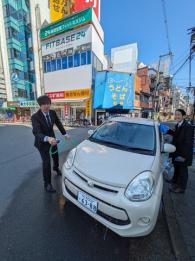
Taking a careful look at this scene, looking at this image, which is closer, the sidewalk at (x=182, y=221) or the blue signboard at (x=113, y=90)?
the sidewalk at (x=182, y=221)

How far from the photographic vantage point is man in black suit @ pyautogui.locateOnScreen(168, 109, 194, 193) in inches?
114

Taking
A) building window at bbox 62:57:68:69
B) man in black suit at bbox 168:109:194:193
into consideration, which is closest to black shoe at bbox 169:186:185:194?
man in black suit at bbox 168:109:194:193

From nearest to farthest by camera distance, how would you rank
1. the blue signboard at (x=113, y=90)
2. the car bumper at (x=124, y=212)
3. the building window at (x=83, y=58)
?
the car bumper at (x=124, y=212) → the blue signboard at (x=113, y=90) → the building window at (x=83, y=58)

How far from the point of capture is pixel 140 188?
1.69 meters

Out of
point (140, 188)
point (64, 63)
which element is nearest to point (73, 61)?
point (64, 63)

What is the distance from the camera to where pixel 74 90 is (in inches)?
778

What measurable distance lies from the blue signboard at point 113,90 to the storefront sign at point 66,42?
201 inches

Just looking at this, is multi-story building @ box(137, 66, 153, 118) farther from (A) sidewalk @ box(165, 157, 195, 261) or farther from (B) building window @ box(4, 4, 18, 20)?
(B) building window @ box(4, 4, 18, 20)

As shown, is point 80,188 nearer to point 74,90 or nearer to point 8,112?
point 74,90

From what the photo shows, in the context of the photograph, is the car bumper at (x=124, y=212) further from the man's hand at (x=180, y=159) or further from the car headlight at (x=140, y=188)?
the man's hand at (x=180, y=159)

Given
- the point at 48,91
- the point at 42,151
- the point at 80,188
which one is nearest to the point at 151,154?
the point at 80,188

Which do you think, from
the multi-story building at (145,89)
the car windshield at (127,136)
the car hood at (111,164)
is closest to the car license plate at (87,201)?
the car hood at (111,164)

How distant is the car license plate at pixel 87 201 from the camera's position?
5.84 ft

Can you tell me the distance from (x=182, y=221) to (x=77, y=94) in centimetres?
1885
